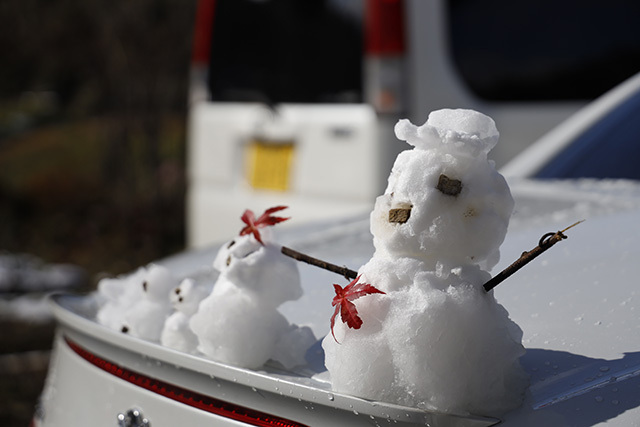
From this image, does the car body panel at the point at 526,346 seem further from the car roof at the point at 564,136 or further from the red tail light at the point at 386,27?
the red tail light at the point at 386,27

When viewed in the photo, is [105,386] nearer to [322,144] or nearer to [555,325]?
[555,325]

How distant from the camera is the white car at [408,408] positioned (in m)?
1.21

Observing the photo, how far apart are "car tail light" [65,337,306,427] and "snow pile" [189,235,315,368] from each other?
0.21 feet

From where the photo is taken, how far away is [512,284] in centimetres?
156

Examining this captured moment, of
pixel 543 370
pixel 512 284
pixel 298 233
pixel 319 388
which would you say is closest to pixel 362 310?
pixel 319 388

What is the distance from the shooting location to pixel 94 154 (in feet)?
35.9

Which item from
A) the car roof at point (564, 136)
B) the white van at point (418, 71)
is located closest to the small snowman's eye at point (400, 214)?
the car roof at point (564, 136)

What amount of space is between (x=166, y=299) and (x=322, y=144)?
2434 mm

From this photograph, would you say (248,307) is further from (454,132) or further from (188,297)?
(454,132)

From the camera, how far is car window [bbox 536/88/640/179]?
2494 mm

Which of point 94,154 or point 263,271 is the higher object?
point 94,154

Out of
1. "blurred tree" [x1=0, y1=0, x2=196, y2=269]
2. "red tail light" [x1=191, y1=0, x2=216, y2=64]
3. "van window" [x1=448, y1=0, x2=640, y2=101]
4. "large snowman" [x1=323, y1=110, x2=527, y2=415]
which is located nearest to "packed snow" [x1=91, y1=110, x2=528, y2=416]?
"large snowman" [x1=323, y1=110, x2=527, y2=415]

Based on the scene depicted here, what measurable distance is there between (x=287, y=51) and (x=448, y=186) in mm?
3196

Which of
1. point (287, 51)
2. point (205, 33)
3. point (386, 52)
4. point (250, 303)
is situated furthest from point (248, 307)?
point (205, 33)
